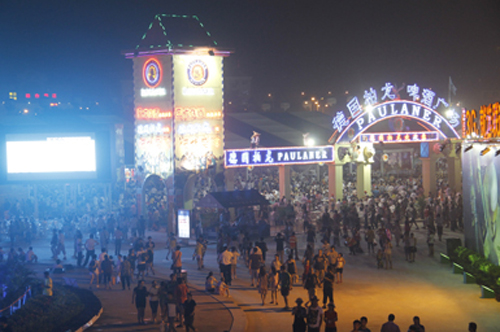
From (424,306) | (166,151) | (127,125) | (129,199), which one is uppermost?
(127,125)

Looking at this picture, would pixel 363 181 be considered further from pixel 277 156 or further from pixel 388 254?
pixel 388 254

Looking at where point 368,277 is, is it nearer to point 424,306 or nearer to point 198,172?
point 424,306

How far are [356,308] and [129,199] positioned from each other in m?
26.9

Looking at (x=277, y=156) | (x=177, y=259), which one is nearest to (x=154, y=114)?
(x=277, y=156)

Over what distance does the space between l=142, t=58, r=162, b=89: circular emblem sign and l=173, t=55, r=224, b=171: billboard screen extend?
1046 millimetres

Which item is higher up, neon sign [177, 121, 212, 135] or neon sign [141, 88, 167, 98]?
neon sign [141, 88, 167, 98]

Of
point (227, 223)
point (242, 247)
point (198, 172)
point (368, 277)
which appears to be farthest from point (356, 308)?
point (198, 172)

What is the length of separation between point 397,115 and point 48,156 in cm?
2222

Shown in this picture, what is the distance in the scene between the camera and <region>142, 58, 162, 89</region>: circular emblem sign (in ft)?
108

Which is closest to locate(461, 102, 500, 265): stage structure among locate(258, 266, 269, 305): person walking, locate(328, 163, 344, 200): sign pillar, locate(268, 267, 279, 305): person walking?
locate(268, 267, 279, 305): person walking

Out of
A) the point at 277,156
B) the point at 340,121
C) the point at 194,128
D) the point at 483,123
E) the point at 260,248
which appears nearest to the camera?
the point at 483,123

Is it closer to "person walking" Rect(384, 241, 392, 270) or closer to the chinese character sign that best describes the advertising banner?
the chinese character sign

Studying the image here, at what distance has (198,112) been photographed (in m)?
33.2

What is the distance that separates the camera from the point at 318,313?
1295 centimetres
